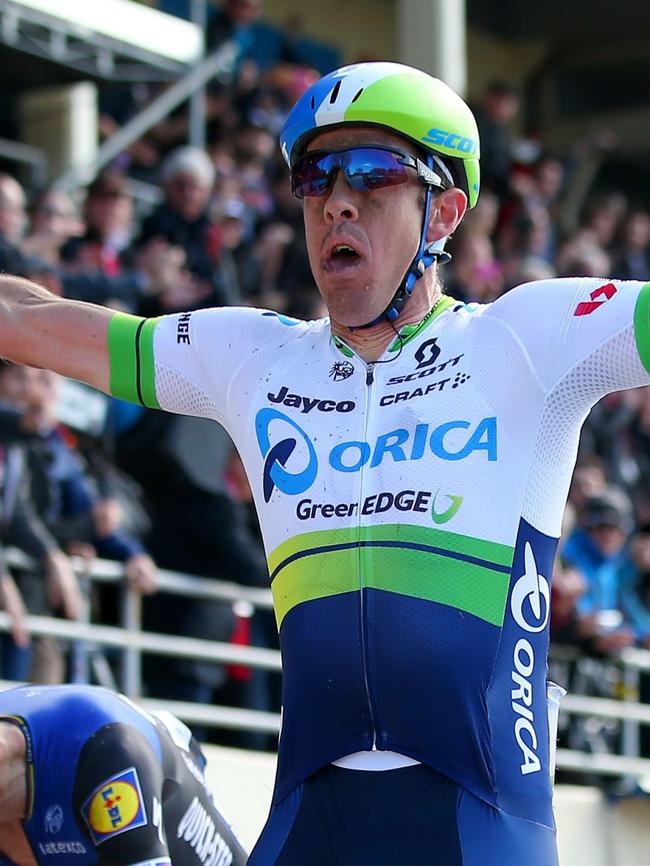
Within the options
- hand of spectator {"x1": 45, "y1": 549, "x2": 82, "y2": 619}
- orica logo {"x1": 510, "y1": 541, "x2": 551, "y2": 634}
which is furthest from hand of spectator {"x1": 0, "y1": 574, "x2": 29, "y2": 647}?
orica logo {"x1": 510, "y1": 541, "x2": 551, "y2": 634}

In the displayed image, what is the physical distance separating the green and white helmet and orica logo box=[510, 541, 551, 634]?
2.86 feet

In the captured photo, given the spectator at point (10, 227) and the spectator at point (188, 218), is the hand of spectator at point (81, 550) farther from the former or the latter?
the spectator at point (188, 218)

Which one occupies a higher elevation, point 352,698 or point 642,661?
point 352,698

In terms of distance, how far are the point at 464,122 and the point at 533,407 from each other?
679 mm

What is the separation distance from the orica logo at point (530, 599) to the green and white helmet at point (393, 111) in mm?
871

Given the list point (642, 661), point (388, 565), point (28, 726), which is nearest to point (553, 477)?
point (388, 565)

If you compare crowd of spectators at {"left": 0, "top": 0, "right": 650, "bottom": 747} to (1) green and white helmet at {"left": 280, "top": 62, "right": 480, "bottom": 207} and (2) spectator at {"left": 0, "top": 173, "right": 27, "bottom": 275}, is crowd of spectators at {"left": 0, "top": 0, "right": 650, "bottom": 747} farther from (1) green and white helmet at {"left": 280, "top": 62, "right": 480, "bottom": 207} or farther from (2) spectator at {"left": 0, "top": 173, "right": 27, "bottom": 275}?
(1) green and white helmet at {"left": 280, "top": 62, "right": 480, "bottom": 207}

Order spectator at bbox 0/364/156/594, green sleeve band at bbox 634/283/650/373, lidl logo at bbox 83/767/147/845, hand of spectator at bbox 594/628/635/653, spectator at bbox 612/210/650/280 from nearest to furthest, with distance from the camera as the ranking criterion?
1. green sleeve band at bbox 634/283/650/373
2. lidl logo at bbox 83/767/147/845
3. spectator at bbox 0/364/156/594
4. hand of spectator at bbox 594/628/635/653
5. spectator at bbox 612/210/650/280

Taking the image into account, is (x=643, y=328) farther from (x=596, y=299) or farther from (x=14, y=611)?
(x=14, y=611)

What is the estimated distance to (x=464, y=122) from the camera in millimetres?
3674

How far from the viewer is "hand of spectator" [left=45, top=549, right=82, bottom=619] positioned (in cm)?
700

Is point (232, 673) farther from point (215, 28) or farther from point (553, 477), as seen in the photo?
point (215, 28)

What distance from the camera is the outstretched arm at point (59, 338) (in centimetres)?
372

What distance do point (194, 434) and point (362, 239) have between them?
4.37 m
